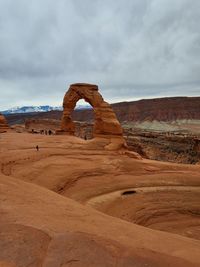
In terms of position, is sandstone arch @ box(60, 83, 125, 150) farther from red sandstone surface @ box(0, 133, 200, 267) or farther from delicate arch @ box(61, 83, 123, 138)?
red sandstone surface @ box(0, 133, 200, 267)

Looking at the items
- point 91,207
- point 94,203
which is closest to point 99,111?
point 94,203

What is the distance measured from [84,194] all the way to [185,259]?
315 inches

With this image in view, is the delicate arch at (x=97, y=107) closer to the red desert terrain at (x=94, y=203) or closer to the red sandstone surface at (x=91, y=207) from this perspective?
the red desert terrain at (x=94, y=203)

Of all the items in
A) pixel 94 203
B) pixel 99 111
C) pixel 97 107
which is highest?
pixel 97 107

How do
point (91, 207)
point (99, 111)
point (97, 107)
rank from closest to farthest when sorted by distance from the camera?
point (91, 207)
point (99, 111)
point (97, 107)

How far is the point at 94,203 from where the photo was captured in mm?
12891

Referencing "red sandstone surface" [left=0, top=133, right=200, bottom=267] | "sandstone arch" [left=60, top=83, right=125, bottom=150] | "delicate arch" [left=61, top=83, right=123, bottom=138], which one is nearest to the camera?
"red sandstone surface" [left=0, top=133, right=200, bottom=267]

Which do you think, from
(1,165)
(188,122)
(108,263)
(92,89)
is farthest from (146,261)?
(188,122)

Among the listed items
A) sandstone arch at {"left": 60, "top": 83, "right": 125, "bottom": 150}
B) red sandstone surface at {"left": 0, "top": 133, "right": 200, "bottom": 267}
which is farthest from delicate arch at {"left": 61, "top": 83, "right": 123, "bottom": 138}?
red sandstone surface at {"left": 0, "top": 133, "right": 200, "bottom": 267}

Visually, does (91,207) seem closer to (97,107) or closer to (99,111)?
(99,111)

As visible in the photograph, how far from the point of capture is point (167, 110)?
11344cm

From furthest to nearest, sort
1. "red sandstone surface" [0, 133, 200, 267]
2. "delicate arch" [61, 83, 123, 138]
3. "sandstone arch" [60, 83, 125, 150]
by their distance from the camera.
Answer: "delicate arch" [61, 83, 123, 138], "sandstone arch" [60, 83, 125, 150], "red sandstone surface" [0, 133, 200, 267]

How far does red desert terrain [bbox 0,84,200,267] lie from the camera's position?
5.09 m

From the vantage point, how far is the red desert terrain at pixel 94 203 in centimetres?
509
